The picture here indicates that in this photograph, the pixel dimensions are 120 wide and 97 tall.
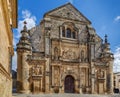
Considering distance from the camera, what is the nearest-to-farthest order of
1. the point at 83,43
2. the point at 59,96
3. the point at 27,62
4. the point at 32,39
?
1. the point at 59,96
2. the point at 27,62
3. the point at 32,39
4. the point at 83,43

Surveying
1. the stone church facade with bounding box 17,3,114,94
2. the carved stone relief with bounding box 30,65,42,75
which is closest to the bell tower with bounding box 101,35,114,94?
the stone church facade with bounding box 17,3,114,94

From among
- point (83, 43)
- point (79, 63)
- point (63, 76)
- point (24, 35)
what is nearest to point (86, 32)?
point (83, 43)

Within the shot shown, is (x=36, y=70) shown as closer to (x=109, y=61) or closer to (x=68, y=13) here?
(x=68, y=13)

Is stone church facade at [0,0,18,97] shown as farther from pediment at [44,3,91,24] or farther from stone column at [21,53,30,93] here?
pediment at [44,3,91,24]

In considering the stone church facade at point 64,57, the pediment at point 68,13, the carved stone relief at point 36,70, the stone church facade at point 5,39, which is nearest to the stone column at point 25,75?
the stone church facade at point 64,57

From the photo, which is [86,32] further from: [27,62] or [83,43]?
[27,62]

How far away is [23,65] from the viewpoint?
27.7 metres

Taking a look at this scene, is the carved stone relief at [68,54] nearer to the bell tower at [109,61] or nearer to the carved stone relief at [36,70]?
the carved stone relief at [36,70]

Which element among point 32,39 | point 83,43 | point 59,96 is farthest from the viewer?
point 83,43

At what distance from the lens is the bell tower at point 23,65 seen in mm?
27405

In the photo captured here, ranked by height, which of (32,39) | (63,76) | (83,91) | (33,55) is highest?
(32,39)

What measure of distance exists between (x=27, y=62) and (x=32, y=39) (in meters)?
3.63

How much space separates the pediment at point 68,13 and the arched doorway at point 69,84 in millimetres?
8316

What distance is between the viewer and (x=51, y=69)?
29.9 metres
